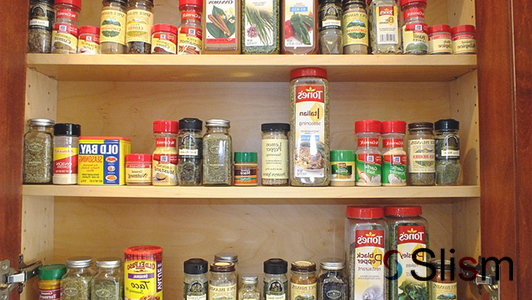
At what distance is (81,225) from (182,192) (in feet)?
1.56

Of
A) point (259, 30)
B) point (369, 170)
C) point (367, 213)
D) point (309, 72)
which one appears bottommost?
point (367, 213)

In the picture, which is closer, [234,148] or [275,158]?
[275,158]

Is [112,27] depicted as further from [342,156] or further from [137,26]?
[342,156]

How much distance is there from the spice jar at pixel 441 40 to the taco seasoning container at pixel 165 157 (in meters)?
0.74

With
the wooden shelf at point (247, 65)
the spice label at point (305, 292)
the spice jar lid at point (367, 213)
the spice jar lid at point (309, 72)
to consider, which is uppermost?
the wooden shelf at point (247, 65)

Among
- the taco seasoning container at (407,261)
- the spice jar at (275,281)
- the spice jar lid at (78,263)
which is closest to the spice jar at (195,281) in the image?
the spice jar at (275,281)

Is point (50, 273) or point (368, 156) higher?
point (368, 156)

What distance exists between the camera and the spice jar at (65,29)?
1162mm

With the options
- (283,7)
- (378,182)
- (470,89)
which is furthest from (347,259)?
(283,7)

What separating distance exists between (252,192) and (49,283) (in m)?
0.61

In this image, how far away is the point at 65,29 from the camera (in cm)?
116

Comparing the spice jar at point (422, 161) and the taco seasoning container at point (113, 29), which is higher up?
the taco seasoning container at point (113, 29)

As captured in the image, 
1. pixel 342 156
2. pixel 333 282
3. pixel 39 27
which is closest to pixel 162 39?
pixel 39 27

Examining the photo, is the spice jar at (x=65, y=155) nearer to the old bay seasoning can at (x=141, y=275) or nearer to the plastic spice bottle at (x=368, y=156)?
the old bay seasoning can at (x=141, y=275)
